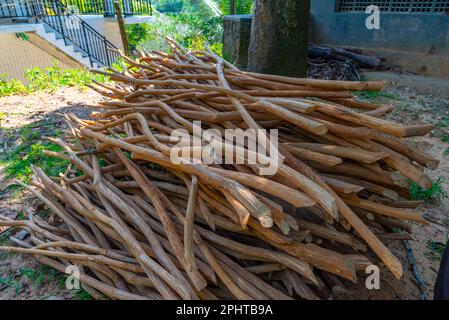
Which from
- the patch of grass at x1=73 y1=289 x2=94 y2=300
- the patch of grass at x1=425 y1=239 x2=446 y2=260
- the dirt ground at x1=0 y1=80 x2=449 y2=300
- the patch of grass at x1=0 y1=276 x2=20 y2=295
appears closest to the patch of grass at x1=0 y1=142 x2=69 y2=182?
the dirt ground at x1=0 y1=80 x2=449 y2=300

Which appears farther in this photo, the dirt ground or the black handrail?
the black handrail

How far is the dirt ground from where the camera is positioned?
2.04 meters

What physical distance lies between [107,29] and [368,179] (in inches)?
619

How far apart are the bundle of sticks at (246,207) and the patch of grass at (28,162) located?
939mm

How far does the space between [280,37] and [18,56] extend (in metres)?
10.7

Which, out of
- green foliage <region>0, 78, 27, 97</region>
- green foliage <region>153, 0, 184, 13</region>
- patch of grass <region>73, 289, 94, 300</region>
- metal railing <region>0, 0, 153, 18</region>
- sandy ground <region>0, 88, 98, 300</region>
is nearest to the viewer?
patch of grass <region>73, 289, 94, 300</region>

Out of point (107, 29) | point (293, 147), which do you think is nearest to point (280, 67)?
point (293, 147)

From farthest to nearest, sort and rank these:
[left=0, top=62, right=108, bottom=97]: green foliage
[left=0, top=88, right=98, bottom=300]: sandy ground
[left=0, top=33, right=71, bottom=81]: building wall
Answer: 1. [left=0, top=33, right=71, bottom=81]: building wall
2. [left=0, top=62, right=108, bottom=97]: green foliage
3. [left=0, top=88, right=98, bottom=300]: sandy ground

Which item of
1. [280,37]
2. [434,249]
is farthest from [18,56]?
[434,249]

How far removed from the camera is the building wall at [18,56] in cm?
1102

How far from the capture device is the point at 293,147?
192cm

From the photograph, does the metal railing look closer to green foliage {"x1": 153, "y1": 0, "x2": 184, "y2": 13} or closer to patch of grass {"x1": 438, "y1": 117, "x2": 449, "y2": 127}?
patch of grass {"x1": 438, "y1": 117, "x2": 449, "y2": 127}

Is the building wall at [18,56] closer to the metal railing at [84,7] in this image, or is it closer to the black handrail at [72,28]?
the metal railing at [84,7]

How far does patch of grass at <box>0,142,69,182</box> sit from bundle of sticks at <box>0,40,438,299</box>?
37.0 inches
